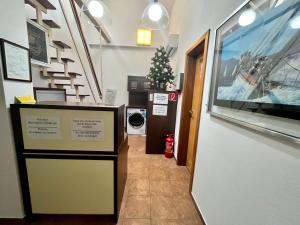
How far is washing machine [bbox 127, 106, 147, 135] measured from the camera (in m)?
4.10

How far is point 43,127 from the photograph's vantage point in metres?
1.21

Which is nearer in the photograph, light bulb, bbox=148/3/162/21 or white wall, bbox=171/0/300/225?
white wall, bbox=171/0/300/225

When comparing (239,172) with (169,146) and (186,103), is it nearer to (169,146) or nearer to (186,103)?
(186,103)

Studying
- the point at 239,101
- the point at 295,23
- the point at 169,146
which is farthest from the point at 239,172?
the point at 169,146

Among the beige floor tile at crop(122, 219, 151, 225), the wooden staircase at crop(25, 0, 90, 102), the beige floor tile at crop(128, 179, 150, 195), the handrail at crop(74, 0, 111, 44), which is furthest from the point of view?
the handrail at crop(74, 0, 111, 44)

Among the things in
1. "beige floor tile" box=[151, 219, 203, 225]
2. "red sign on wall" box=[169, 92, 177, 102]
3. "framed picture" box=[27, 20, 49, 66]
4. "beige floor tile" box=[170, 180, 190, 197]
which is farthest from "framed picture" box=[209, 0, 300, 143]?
"framed picture" box=[27, 20, 49, 66]

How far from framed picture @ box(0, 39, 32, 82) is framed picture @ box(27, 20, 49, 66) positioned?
0.63 metres

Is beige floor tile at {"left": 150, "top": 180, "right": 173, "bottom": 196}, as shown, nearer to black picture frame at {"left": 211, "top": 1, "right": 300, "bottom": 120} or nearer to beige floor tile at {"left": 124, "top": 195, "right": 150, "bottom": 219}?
beige floor tile at {"left": 124, "top": 195, "right": 150, "bottom": 219}

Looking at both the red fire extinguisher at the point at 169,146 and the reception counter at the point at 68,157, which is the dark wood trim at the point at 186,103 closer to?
the red fire extinguisher at the point at 169,146

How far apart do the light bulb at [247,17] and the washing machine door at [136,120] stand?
3388mm

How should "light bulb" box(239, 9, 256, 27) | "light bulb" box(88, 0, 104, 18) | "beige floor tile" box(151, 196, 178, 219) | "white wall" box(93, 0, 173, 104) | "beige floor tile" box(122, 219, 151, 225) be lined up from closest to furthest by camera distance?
1. "light bulb" box(239, 9, 256, 27)
2. "beige floor tile" box(122, 219, 151, 225)
3. "beige floor tile" box(151, 196, 178, 219)
4. "light bulb" box(88, 0, 104, 18)
5. "white wall" box(93, 0, 173, 104)

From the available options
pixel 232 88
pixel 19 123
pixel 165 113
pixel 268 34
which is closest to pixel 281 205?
pixel 232 88

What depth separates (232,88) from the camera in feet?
3.37

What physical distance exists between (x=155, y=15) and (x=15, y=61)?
1844 millimetres
